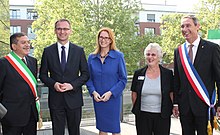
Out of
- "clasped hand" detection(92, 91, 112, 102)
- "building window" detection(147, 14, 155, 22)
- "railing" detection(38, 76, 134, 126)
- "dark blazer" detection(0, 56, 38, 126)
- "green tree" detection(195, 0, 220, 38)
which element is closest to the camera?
"dark blazer" detection(0, 56, 38, 126)

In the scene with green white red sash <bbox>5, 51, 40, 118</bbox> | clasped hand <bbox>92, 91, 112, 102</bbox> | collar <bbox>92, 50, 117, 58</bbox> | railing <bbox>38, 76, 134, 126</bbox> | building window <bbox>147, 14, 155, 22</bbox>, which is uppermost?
building window <bbox>147, 14, 155, 22</bbox>

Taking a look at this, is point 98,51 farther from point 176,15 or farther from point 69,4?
point 176,15

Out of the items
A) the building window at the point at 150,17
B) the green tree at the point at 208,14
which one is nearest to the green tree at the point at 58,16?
the green tree at the point at 208,14

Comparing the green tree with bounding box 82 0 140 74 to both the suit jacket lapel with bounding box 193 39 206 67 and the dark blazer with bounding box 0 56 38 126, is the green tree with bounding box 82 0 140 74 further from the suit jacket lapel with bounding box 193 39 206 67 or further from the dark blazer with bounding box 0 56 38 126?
the suit jacket lapel with bounding box 193 39 206 67

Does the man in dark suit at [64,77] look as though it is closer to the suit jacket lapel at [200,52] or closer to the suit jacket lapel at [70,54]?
the suit jacket lapel at [70,54]

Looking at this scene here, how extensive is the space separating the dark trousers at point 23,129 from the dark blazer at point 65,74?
0.29 metres

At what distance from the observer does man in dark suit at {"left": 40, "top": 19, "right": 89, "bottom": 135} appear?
12.1 ft

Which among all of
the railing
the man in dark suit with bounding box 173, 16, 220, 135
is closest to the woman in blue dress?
the man in dark suit with bounding box 173, 16, 220, 135

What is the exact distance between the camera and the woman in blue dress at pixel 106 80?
3.93 metres

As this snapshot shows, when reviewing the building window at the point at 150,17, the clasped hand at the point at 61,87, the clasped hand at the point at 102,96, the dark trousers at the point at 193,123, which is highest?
the building window at the point at 150,17

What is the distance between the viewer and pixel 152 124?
3746 millimetres

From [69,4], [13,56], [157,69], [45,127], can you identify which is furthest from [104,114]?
[69,4]

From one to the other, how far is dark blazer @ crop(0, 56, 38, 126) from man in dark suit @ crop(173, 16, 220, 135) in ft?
5.87

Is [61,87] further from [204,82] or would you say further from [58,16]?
[58,16]
